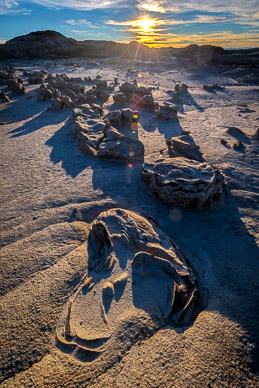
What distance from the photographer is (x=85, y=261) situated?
8.54 feet

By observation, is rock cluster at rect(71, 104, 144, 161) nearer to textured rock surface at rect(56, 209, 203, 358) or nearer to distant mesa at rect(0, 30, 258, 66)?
textured rock surface at rect(56, 209, 203, 358)

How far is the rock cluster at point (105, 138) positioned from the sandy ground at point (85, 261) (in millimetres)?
263

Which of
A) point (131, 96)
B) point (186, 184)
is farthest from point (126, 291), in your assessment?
point (131, 96)

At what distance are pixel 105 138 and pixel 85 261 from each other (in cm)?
394

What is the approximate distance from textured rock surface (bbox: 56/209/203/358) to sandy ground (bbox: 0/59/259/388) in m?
0.10

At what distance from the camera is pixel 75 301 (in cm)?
211

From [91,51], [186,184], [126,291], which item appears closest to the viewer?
[126,291]

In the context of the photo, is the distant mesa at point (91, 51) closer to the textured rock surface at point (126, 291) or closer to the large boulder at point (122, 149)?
the large boulder at point (122, 149)

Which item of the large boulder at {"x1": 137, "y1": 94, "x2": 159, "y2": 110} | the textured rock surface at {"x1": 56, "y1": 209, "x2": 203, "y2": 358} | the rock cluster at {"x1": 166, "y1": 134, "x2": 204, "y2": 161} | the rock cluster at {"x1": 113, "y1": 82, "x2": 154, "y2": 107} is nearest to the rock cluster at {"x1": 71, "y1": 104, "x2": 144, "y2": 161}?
the rock cluster at {"x1": 166, "y1": 134, "x2": 204, "y2": 161}

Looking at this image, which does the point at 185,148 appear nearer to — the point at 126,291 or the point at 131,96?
the point at 126,291

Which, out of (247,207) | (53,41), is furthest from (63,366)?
(53,41)

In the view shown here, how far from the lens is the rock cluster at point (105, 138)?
16.9 feet

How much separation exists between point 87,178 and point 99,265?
237cm

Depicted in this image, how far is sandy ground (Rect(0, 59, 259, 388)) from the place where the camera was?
167 cm
